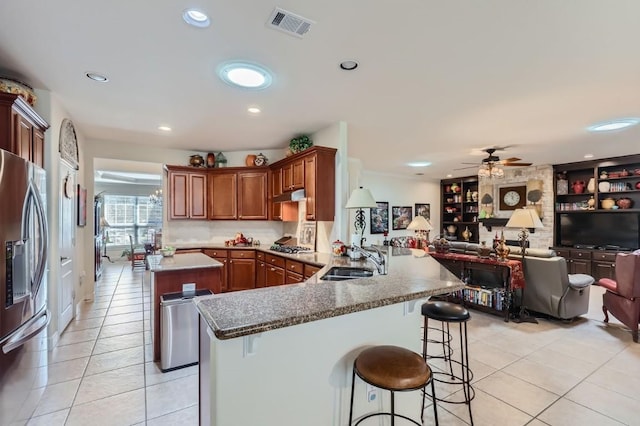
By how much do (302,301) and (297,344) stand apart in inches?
7.9

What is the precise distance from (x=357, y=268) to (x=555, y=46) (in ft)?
7.57

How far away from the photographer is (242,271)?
16.8 feet

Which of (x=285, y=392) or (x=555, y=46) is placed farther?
(x=555, y=46)

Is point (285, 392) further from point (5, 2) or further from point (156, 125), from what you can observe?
point (156, 125)

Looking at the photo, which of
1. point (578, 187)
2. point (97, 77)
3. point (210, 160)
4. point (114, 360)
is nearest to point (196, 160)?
point (210, 160)

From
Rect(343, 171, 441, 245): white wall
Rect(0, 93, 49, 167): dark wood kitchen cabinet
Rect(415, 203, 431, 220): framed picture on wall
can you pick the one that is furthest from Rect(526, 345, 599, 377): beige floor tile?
Rect(415, 203, 431, 220): framed picture on wall

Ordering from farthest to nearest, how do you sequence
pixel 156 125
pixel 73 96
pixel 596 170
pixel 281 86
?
pixel 596 170
pixel 156 125
pixel 73 96
pixel 281 86

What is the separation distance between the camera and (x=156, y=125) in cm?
412

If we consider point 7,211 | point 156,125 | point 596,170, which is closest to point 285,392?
point 7,211

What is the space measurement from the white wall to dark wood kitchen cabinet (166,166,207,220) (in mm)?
3881

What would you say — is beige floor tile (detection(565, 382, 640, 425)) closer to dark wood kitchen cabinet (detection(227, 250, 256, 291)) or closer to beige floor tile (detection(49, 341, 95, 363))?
dark wood kitchen cabinet (detection(227, 250, 256, 291))

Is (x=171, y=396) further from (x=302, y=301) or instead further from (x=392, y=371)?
(x=392, y=371)

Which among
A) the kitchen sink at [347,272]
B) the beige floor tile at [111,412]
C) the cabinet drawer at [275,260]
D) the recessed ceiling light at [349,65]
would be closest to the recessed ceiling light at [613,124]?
the recessed ceiling light at [349,65]

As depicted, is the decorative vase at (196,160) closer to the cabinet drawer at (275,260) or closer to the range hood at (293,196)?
the range hood at (293,196)
